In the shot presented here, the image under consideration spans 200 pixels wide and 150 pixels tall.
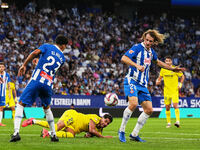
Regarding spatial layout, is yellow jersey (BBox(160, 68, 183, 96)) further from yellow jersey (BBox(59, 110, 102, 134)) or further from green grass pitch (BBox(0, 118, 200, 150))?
yellow jersey (BBox(59, 110, 102, 134))

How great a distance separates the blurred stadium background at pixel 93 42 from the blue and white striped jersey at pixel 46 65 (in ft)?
51.0

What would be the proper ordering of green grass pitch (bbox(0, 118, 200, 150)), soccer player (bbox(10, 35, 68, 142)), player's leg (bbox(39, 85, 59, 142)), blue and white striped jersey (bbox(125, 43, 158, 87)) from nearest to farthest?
green grass pitch (bbox(0, 118, 200, 150)) → soccer player (bbox(10, 35, 68, 142)) → player's leg (bbox(39, 85, 59, 142)) → blue and white striped jersey (bbox(125, 43, 158, 87))

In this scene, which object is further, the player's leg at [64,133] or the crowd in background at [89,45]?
the crowd in background at [89,45]

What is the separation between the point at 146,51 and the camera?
1020 cm

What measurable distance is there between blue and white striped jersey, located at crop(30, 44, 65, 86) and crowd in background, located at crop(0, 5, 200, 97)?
52.8 ft

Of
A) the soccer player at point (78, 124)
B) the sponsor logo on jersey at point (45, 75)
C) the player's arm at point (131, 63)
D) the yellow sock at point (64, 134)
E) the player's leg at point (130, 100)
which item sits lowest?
the yellow sock at point (64, 134)

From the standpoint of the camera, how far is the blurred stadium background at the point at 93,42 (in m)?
27.0

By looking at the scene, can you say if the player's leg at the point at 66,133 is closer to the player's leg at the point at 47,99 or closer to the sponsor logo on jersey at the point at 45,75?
the player's leg at the point at 47,99

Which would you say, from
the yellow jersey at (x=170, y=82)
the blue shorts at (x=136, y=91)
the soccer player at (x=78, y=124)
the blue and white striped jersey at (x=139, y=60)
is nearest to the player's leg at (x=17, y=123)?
the soccer player at (x=78, y=124)

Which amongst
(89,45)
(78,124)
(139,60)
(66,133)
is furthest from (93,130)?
(89,45)

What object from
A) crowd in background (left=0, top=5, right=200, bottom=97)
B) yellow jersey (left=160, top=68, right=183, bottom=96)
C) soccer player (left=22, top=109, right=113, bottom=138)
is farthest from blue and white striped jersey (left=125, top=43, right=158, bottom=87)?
crowd in background (left=0, top=5, right=200, bottom=97)

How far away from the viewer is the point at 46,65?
9.16 m

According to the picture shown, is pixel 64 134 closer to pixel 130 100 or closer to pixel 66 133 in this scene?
pixel 66 133

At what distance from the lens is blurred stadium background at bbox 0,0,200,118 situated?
27.0 meters
